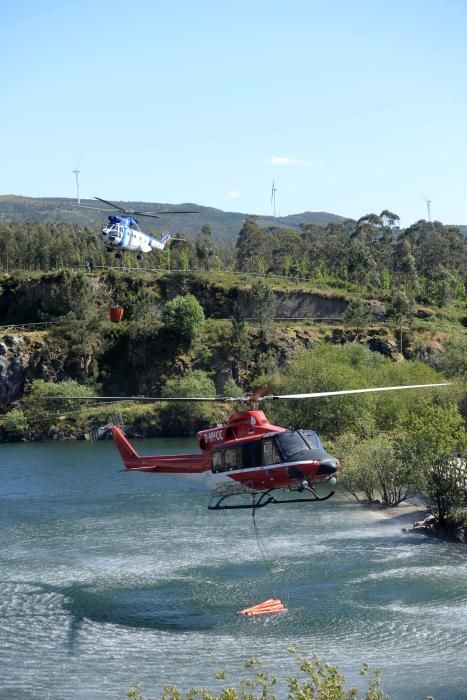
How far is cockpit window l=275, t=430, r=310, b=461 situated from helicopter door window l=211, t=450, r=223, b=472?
124 inches

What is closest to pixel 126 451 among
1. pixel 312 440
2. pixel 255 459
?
pixel 255 459

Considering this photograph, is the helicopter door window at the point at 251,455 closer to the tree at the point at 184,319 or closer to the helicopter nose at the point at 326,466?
the helicopter nose at the point at 326,466

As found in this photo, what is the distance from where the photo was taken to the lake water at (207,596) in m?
37.3

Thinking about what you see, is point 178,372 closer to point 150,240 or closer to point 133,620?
point 150,240

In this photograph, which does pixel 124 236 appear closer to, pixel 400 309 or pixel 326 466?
pixel 326 466

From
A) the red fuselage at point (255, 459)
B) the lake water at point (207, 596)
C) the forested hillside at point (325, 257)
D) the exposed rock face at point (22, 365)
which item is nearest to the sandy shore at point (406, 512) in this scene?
the lake water at point (207, 596)

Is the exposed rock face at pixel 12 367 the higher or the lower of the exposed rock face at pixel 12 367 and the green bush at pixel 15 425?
the higher

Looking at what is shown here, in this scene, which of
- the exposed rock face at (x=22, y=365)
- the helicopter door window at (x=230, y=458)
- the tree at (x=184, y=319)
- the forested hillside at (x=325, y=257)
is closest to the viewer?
the helicopter door window at (x=230, y=458)

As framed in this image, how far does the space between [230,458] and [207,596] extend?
1037 centimetres

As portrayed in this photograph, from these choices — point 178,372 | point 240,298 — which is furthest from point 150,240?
point 240,298

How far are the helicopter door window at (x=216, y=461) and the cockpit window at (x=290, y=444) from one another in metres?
3.14

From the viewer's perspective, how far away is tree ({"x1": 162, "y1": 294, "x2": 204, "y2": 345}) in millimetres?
124125

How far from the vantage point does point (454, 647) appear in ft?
128

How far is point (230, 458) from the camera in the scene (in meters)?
38.1
